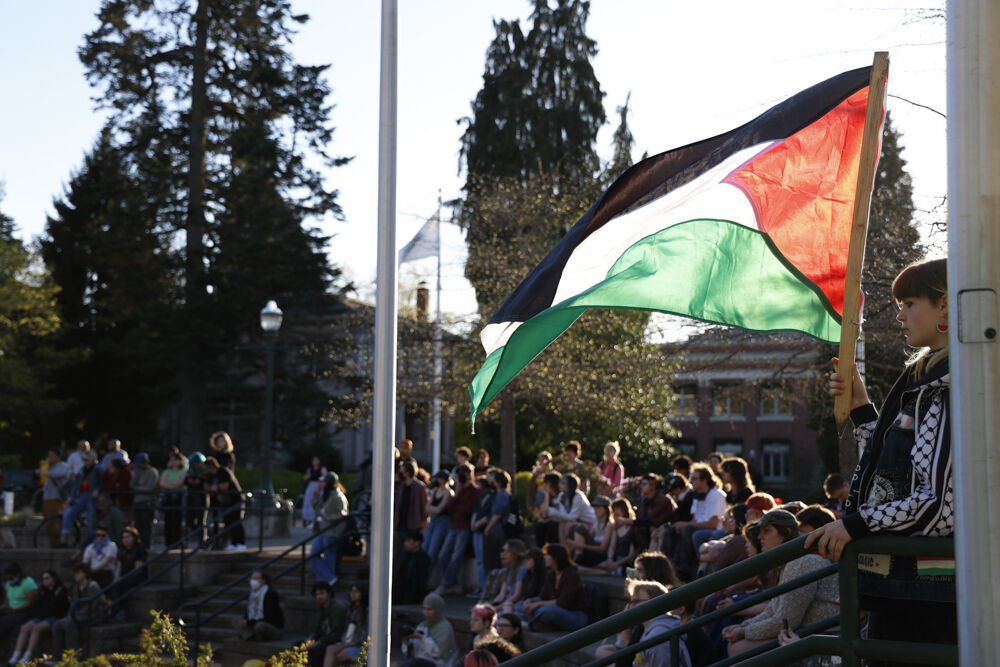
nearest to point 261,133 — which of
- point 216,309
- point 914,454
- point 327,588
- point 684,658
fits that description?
point 216,309

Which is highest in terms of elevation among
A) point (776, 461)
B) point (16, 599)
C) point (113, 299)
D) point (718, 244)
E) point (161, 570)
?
point (113, 299)

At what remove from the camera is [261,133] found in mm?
39375

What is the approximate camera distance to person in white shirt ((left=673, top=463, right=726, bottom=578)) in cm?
1145

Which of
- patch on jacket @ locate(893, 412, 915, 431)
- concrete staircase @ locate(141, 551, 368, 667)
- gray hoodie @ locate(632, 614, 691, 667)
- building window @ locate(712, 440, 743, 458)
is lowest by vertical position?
concrete staircase @ locate(141, 551, 368, 667)

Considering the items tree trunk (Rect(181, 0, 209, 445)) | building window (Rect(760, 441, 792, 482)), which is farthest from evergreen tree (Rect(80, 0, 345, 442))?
building window (Rect(760, 441, 792, 482))

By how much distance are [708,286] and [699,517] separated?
6094 mm

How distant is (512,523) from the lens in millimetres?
14766

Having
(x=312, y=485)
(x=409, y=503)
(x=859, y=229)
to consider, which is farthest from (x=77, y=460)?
(x=859, y=229)

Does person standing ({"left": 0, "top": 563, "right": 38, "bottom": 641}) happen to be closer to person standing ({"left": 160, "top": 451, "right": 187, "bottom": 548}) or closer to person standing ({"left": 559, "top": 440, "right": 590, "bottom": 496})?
person standing ({"left": 160, "top": 451, "right": 187, "bottom": 548})

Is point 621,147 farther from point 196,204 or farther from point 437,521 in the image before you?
point 437,521

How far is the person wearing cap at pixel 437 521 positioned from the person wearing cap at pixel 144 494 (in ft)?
19.5

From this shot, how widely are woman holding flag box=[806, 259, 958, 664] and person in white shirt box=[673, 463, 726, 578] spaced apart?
7790mm

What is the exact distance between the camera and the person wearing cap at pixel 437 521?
1538 centimetres

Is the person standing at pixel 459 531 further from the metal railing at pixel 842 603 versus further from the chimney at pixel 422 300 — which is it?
the chimney at pixel 422 300
